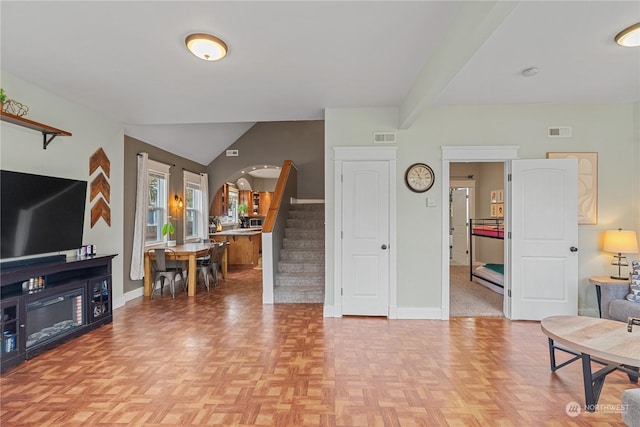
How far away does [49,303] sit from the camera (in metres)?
3.17

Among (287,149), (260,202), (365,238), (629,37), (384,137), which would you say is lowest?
(365,238)

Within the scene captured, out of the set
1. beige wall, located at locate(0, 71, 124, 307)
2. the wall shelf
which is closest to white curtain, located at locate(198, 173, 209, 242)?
beige wall, located at locate(0, 71, 124, 307)

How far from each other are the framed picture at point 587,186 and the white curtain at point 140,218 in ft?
20.2

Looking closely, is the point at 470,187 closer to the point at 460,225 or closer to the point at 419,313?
the point at 460,225

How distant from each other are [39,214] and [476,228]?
→ 871 cm

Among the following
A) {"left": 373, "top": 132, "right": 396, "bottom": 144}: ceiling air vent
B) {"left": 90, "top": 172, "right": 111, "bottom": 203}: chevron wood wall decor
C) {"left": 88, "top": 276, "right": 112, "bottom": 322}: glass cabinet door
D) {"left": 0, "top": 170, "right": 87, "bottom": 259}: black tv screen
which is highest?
{"left": 373, "top": 132, "right": 396, "bottom": 144}: ceiling air vent

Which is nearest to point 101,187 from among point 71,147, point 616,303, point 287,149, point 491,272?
point 71,147

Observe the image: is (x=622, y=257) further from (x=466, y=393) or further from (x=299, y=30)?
(x=299, y=30)

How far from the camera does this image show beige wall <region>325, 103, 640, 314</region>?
12.9ft

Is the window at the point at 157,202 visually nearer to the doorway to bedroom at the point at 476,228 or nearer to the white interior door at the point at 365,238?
the white interior door at the point at 365,238

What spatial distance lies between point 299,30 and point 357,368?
2819 mm

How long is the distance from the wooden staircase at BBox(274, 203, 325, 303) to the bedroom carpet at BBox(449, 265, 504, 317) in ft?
6.57

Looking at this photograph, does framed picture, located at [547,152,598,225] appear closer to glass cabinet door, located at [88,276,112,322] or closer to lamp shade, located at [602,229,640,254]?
lamp shade, located at [602,229,640,254]

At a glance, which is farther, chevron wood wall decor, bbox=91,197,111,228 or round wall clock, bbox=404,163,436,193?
chevron wood wall decor, bbox=91,197,111,228
